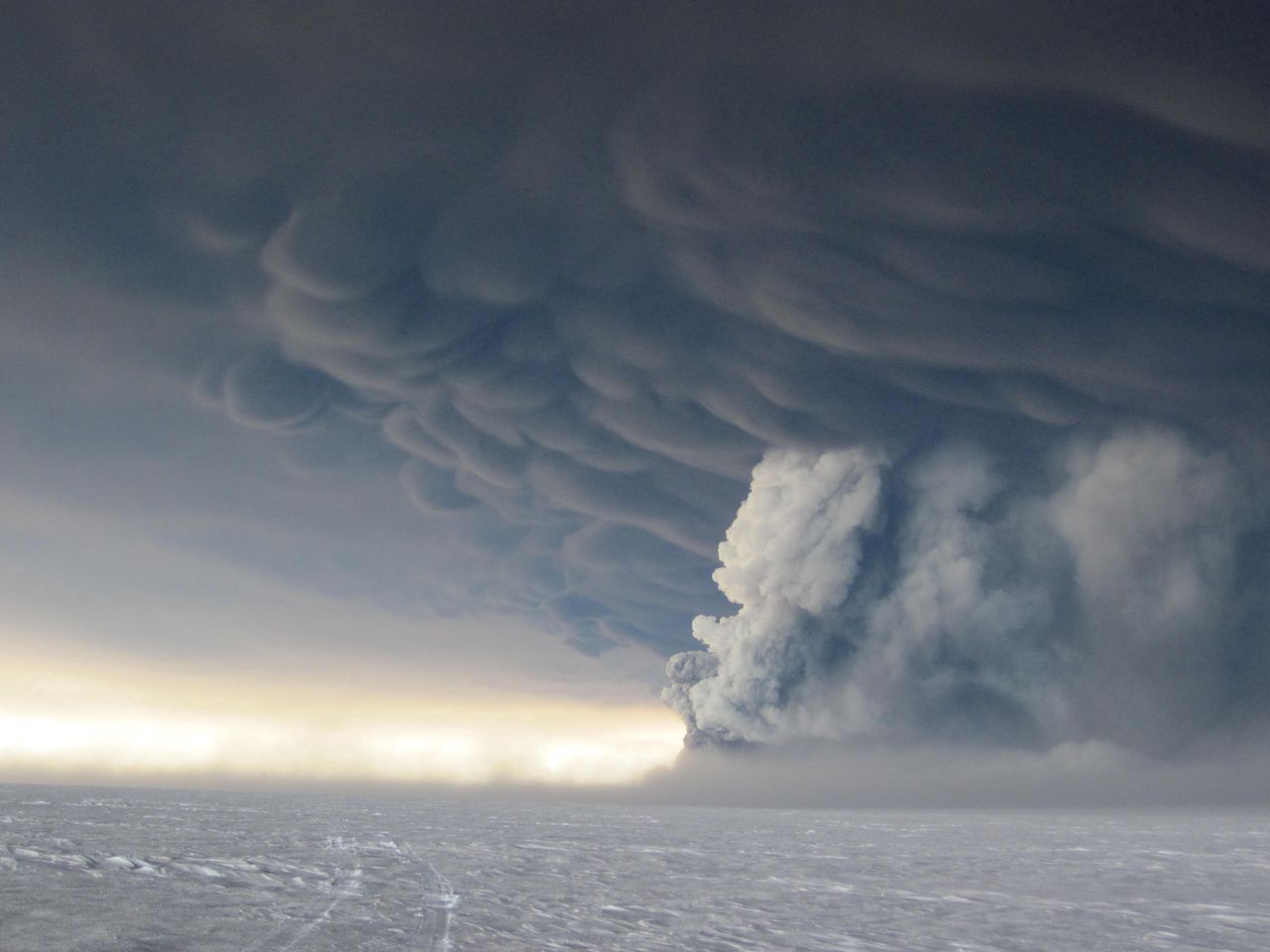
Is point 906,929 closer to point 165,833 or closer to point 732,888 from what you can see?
point 732,888

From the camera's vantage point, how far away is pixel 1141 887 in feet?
117

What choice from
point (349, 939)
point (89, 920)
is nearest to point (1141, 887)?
point (349, 939)

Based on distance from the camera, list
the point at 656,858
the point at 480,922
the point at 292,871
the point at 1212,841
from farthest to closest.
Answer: the point at 1212,841 → the point at 656,858 → the point at 292,871 → the point at 480,922

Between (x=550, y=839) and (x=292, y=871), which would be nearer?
(x=292, y=871)

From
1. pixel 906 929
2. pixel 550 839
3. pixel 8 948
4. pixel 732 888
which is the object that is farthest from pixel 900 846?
pixel 8 948

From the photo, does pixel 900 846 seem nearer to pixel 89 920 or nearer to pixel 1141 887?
pixel 1141 887

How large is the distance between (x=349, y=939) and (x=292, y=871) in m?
16.1

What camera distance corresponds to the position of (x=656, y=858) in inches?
1873

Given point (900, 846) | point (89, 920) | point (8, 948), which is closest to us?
point (8, 948)

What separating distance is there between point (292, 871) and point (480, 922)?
46.2ft

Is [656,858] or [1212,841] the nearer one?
[656,858]

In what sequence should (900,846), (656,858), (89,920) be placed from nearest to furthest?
(89,920) → (656,858) → (900,846)

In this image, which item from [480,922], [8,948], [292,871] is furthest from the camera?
[292,871]

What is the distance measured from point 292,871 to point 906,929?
870 inches
